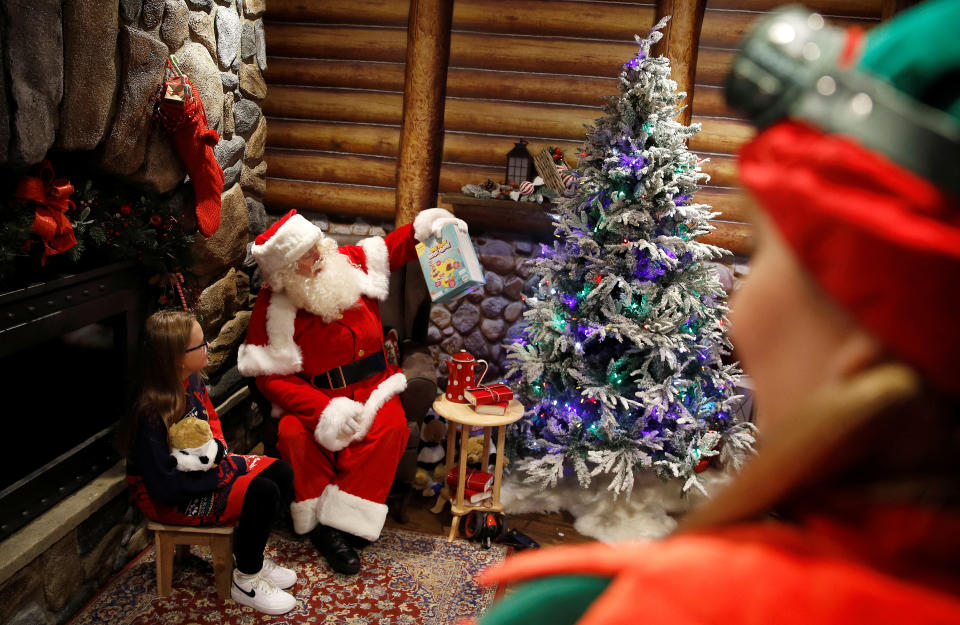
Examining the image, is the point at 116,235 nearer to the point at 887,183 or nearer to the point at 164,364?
the point at 164,364

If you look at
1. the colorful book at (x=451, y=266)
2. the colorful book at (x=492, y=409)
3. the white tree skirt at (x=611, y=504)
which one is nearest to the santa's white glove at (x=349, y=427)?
the colorful book at (x=492, y=409)

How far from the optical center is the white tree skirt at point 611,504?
11.0 feet

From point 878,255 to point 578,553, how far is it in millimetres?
330

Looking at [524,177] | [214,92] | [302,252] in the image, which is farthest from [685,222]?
[214,92]

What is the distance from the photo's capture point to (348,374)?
10.5 ft

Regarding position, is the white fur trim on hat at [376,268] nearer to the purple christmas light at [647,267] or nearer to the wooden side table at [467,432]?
the wooden side table at [467,432]

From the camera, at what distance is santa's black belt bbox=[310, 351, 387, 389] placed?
3.18 metres

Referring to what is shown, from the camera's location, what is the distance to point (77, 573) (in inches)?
98.7

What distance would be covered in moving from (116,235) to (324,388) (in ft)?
3.72

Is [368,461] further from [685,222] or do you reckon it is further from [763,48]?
[763,48]

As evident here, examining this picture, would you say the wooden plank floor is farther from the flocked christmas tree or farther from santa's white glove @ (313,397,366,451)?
santa's white glove @ (313,397,366,451)

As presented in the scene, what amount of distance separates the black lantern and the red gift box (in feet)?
4.64

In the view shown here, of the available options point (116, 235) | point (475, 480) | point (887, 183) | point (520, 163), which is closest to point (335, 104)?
point (520, 163)

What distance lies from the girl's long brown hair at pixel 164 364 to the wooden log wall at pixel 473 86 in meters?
2.07
